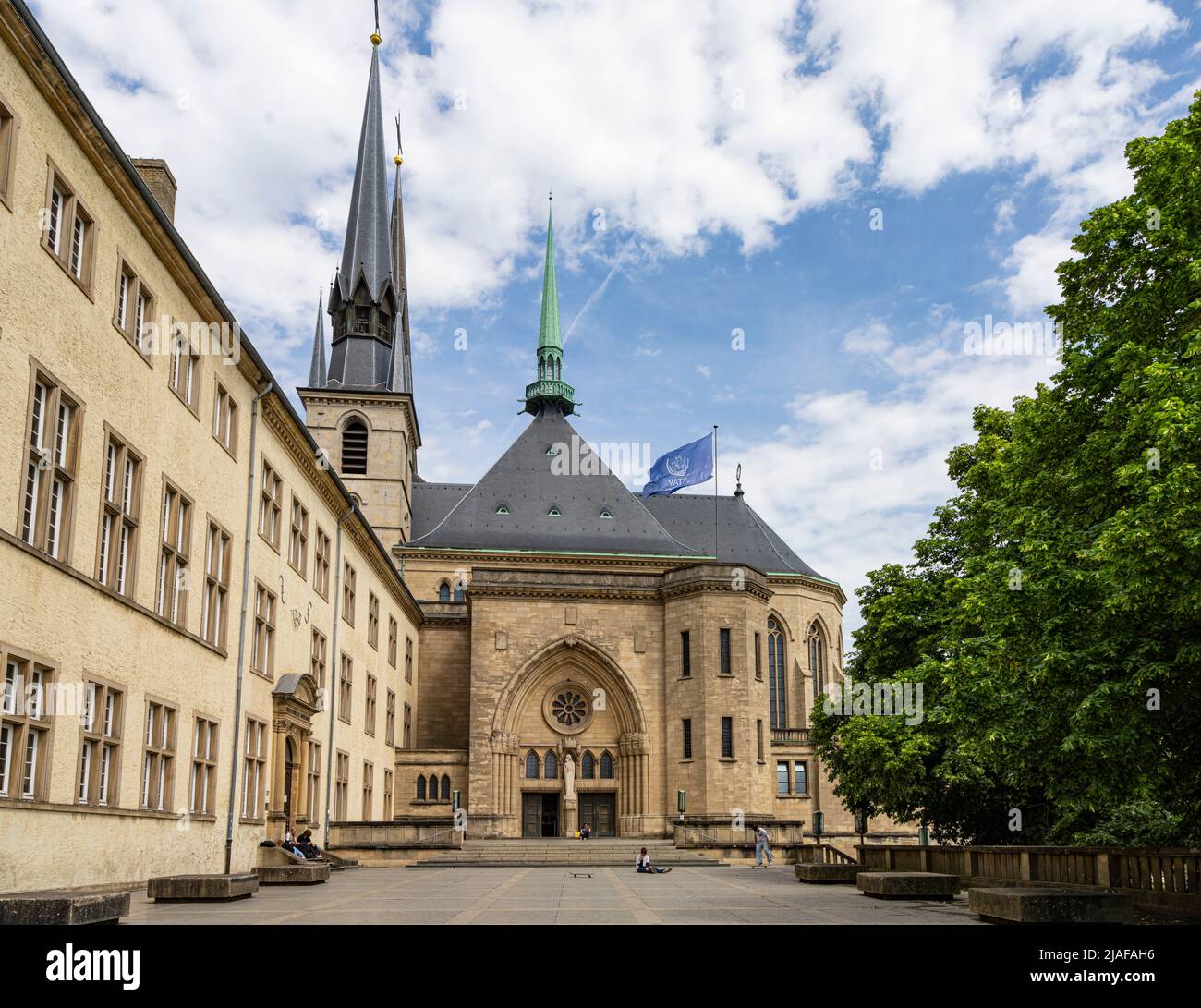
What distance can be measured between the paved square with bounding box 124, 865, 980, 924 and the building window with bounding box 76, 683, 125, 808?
168 cm

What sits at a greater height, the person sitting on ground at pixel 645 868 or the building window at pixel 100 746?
the building window at pixel 100 746

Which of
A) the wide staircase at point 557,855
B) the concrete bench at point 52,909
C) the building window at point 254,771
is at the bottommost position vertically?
the wide staircase at point 557,855

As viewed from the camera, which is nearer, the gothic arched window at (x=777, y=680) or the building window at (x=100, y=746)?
the building window at (x=100, y=746)

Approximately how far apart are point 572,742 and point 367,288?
2801 centimetres

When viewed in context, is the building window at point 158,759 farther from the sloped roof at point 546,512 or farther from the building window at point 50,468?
the sloped roof at point 546,512

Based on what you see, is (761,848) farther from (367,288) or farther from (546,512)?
(367,288)

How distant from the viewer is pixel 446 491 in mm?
69188

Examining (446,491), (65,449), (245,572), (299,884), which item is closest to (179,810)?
(299,884)

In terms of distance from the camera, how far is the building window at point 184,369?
21.6m

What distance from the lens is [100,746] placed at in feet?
58.4

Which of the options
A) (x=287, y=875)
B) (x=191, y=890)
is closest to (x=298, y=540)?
(x=287, y=875)

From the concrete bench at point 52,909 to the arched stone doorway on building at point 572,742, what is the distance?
126ft

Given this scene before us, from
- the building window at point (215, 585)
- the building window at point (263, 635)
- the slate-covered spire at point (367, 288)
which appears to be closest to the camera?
the building window at point (215, 585)

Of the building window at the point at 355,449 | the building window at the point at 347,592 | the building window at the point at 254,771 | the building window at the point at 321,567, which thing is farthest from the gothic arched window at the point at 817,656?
the building window at the point at 254,771
